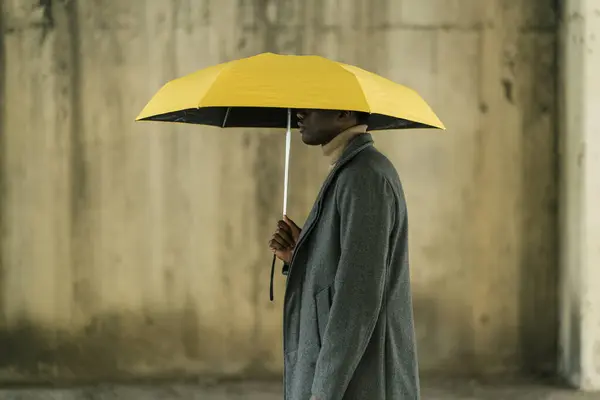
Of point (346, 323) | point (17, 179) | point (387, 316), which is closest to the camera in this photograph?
point (346, 323)

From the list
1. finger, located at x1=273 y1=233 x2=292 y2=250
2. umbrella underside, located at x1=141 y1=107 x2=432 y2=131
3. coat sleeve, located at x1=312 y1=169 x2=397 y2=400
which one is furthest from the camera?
umbrella underside, located at x1=141 y1=107 x2=432 y2=131

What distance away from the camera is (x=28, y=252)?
474 cm

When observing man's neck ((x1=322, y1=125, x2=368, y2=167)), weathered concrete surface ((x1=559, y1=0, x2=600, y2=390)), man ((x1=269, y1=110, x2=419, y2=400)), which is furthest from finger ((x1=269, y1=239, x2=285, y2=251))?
weathered concrete surface ((x1=559, y1=0, x2=600, y2=390))

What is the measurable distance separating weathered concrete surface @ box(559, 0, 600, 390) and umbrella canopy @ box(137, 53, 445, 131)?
2494 millimetres

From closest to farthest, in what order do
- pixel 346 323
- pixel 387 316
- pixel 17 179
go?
pixel 346 323
pixel 387 316
pixel 17 179

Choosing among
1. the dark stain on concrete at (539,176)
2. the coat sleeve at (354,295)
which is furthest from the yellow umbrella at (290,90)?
the dark stain on concrete at (539,176)

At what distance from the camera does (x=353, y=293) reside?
6.36 ft

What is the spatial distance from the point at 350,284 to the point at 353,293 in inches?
1.1

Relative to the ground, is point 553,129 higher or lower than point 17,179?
higher

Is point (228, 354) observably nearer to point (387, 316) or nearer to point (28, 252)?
point (28, 252)

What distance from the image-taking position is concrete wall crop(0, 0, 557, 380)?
4.74 meters

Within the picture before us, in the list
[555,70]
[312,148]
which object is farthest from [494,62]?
[312,148]

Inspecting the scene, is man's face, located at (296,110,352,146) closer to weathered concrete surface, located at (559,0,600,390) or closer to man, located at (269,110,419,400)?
man, located at (269,110,419,400)

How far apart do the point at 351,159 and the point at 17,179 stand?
3.49 m
